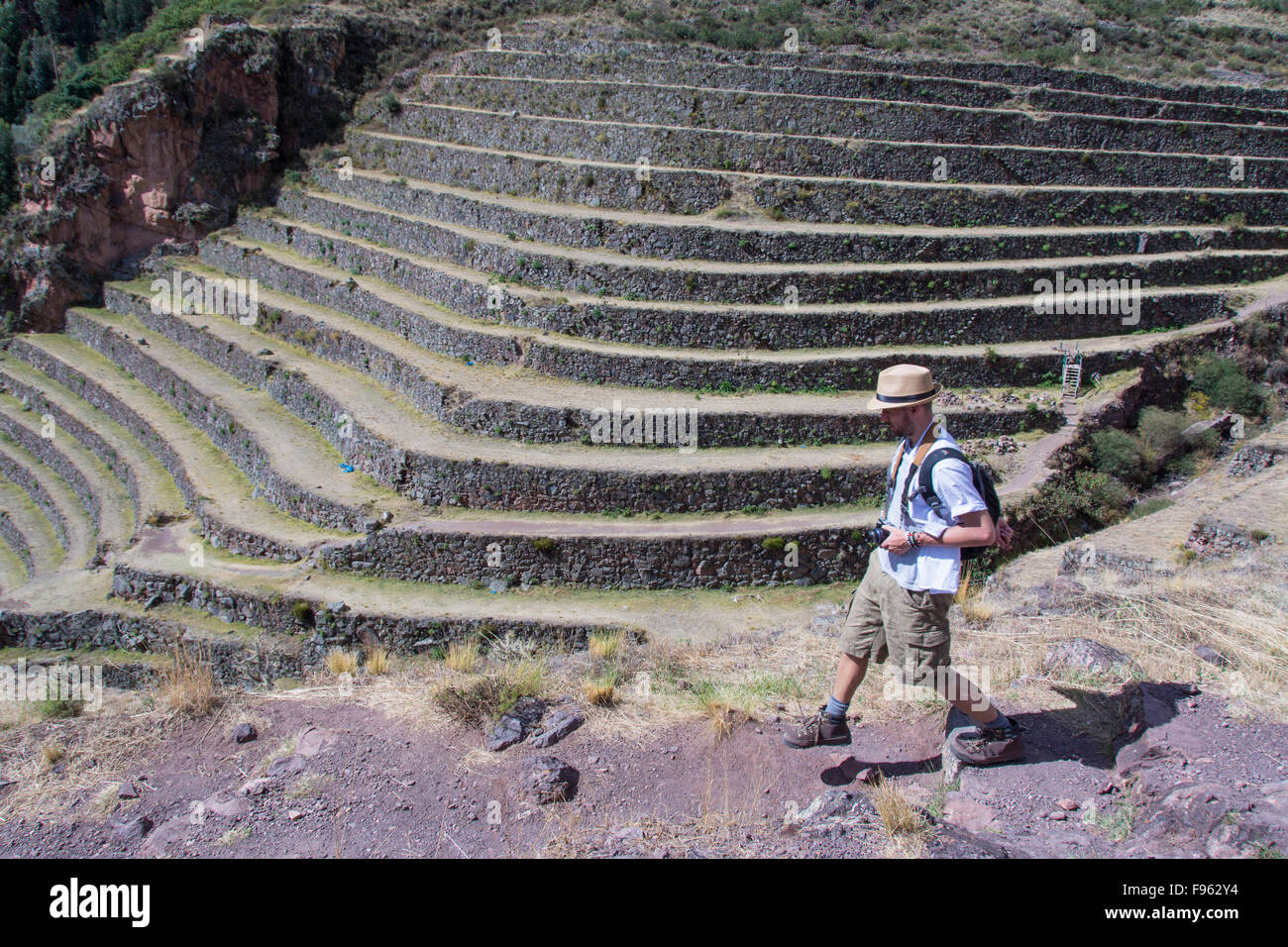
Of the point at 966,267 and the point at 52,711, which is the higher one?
the point at 966,267

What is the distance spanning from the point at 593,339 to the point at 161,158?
52.4 feet

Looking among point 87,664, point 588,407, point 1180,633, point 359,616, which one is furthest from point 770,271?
point 87,664

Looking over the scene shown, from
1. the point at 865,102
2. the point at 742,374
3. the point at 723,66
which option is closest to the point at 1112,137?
the point at 865,102

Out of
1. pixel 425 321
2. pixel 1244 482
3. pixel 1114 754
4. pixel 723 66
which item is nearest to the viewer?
pixel 1114 754

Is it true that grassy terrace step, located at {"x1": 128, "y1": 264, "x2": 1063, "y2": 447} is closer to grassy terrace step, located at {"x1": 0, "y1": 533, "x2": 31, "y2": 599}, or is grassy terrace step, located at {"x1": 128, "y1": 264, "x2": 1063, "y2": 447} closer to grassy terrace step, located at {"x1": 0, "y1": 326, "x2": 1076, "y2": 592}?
grassy terrace step, located at {"x1": 0, "y1": 326, "x2": 1076, "y2": 592}

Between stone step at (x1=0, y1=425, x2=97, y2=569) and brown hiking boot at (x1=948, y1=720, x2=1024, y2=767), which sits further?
stone step at (x1=0, y1=425, x2=97, y2=569)

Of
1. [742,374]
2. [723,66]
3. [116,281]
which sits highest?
[723,66]

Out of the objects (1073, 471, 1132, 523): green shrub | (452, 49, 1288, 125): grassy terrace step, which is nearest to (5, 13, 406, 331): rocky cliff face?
(452, 49, 1288, 125): grassy terrace step

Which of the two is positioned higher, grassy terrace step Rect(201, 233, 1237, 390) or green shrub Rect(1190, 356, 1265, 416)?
grassy terrace step Rect(201, 233, 1237, 390)

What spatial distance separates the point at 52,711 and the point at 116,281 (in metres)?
18.9

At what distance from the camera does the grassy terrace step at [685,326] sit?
48.1 feet

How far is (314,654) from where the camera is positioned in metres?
11.3

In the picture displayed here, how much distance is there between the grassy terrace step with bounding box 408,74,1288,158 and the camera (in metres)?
19.6
